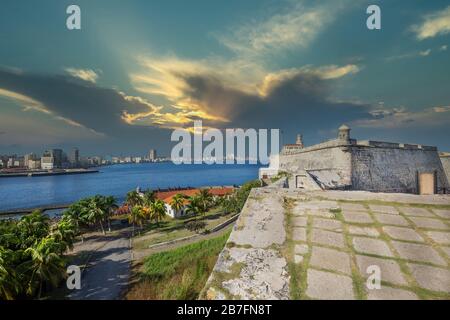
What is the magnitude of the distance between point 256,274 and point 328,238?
0.96 m

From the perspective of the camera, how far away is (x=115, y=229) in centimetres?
3928

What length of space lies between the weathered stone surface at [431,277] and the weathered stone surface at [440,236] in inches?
19.1

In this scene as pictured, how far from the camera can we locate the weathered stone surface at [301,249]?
2.09 meters

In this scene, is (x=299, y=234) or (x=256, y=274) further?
(x=299, y=234)

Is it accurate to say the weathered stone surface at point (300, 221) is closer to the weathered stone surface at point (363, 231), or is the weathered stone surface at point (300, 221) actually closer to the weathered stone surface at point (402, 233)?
the weathered stone surface at point (363, 231)

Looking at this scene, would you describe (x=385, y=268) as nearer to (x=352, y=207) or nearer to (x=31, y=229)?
(x=352, y=207)

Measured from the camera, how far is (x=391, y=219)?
2568 millimetres

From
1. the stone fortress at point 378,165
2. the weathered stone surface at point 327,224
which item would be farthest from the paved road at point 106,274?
the stone fortress at point 378,165

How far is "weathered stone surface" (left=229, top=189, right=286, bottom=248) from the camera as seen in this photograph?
88.8 inches

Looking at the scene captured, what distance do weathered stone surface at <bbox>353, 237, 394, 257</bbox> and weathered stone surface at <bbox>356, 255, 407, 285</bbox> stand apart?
3.8 inches

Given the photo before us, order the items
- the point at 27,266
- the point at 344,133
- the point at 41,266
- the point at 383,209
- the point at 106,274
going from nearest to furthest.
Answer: the point at 383,209 → the point at 41,266 → the point at 27,266 → the point at 106,274 → the point at 344,133

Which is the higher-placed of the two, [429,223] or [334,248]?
[429,223]

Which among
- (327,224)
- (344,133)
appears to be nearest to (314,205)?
(327,224)

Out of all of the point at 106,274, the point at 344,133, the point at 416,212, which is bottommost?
the point at 106,274
